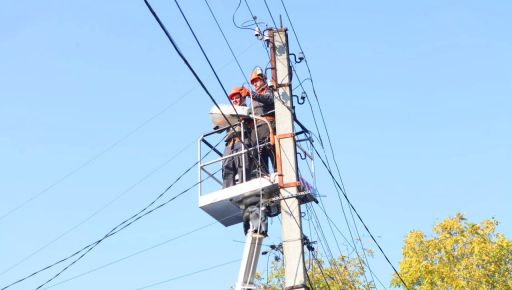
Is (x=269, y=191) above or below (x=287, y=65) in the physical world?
below

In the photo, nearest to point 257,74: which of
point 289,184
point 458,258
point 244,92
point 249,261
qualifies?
point 244,92

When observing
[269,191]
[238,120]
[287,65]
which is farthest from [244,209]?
[287,65]

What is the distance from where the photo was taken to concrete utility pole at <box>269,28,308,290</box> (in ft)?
38.6

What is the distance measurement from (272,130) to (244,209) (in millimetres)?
1366

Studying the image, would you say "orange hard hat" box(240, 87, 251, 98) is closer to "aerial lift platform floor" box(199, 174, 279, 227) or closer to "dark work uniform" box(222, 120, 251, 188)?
"dark work uniform" box(222, 120, 251, 188)

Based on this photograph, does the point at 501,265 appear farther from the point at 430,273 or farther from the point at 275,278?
the point at 275,278

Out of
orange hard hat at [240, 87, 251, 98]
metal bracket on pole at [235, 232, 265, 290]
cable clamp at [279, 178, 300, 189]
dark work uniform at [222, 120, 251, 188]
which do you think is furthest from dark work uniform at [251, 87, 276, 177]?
metal bracket on pole at [235, 232, 265, 290]

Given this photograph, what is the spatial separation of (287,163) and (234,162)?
1448 millimetres

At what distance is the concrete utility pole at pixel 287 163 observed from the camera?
463 inches

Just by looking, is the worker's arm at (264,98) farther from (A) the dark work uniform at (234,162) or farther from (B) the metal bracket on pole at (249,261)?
(B) the metal bracket on pole at (249,261)

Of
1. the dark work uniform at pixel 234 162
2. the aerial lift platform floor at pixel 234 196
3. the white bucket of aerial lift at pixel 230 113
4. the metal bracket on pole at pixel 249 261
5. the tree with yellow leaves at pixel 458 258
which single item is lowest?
the metal bracket on pole at pixel 249 261

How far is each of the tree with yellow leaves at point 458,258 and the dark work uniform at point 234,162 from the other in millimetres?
13161

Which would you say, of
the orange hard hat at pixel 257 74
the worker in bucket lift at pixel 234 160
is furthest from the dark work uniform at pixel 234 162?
the orange hard hat at pixel 257 74

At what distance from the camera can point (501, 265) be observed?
83.5 ft
